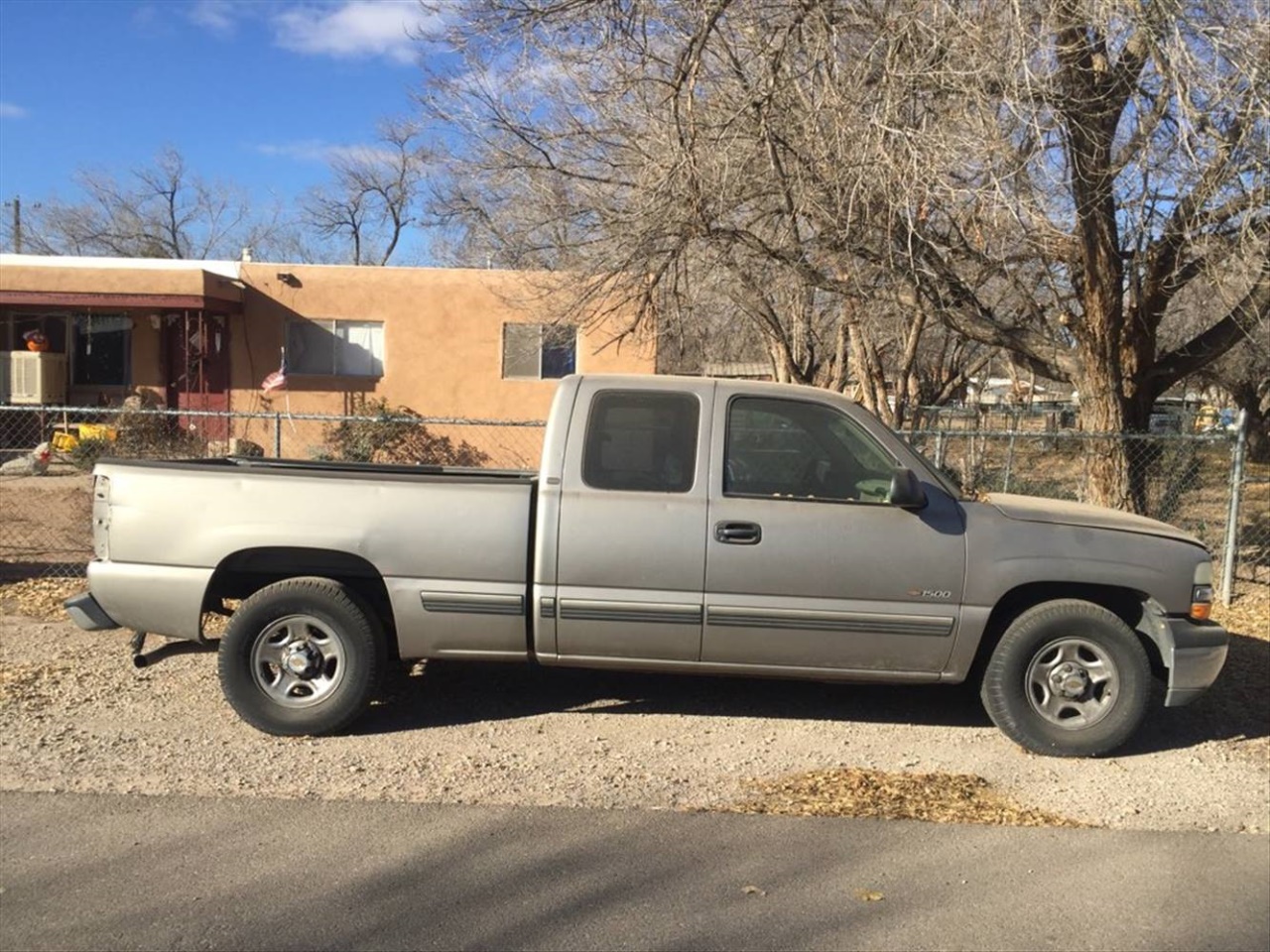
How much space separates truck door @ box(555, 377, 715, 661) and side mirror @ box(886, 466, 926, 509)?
2.92 feet

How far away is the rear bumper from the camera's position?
17.8 feet

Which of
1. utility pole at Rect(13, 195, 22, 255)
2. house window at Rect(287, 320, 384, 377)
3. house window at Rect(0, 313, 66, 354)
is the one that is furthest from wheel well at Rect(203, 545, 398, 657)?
utility pole at Rect(13, 195, 22, 255)

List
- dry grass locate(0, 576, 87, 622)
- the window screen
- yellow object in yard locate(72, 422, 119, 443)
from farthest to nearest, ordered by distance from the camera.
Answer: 1. yellow object in yard locate(72, 422, 119, 443)
2. dry grass locate(0, 576, 87, 622)
3. the window screen

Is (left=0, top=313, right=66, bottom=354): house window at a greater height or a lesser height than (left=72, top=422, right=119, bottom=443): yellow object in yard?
greater

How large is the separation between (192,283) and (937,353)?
56.6ft

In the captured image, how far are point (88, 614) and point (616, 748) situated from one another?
2.73 meters

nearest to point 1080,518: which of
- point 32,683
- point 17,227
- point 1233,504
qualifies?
point 1233,504

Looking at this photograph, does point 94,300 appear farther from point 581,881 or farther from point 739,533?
point 581,881

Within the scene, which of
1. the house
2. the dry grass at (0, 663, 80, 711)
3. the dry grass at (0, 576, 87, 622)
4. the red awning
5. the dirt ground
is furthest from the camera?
the house

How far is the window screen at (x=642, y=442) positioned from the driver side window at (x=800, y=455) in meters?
0.21

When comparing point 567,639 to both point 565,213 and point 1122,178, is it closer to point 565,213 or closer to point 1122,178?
point 1122,178

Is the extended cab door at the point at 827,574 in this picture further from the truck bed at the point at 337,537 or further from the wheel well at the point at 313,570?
the wheel well at the point at 313,570

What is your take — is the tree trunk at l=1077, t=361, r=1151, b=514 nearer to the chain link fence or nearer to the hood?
the chain link fence

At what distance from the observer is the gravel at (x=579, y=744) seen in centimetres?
480
